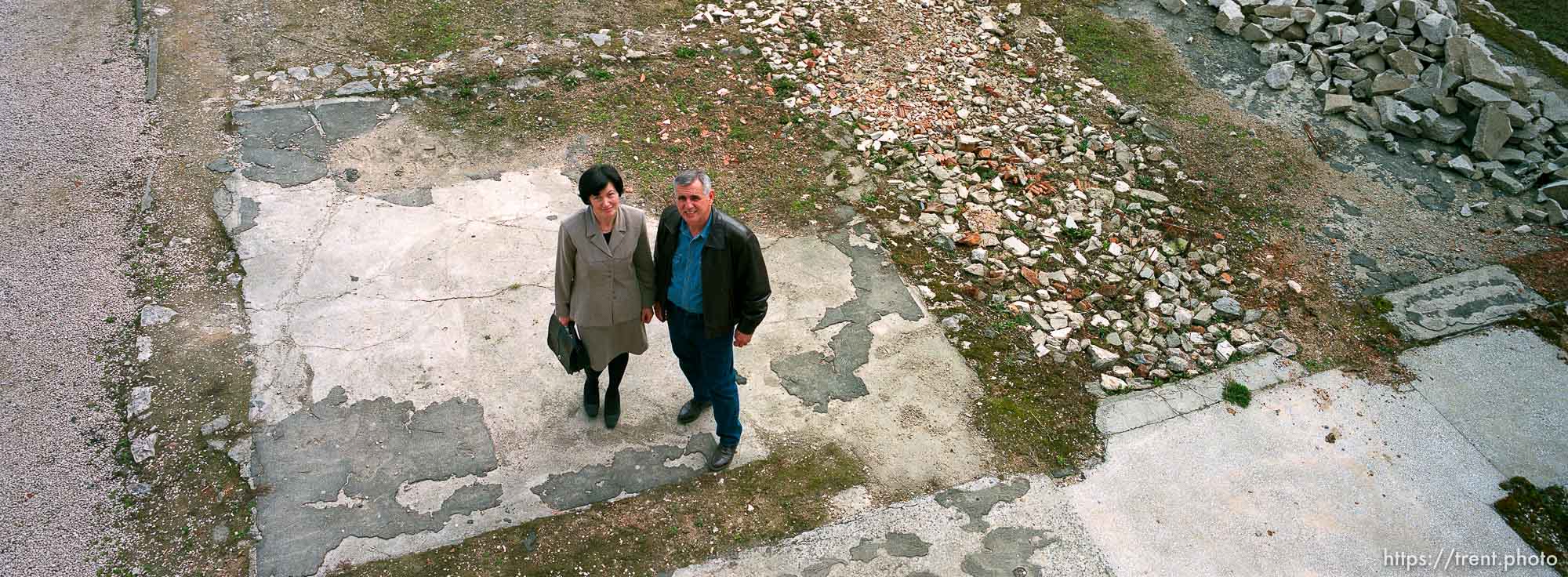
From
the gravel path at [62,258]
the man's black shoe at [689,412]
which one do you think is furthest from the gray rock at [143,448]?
the man's black shoe at [689,412]

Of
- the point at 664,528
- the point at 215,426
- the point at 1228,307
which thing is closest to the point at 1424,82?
the point at 1228,307

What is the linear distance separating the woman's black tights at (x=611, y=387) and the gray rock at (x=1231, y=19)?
23.2ft

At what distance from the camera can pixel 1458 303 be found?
5.86 metres

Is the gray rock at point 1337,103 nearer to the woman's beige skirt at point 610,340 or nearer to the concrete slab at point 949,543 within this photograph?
the concrete slab at point 949,543

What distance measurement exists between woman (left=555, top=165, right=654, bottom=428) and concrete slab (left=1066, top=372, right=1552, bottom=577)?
2353 millimetres

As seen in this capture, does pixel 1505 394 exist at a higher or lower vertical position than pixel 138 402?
lower

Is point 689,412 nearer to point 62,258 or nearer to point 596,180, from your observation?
point 596,180

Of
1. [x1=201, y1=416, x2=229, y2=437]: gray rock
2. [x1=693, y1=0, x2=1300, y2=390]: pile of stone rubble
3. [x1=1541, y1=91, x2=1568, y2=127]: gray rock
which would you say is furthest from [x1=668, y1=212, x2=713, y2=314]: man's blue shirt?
[x1=1541, y1=91, x2=1568, y2=127]: gray rock

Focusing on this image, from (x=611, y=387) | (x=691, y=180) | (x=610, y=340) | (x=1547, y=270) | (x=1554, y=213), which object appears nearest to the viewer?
(x=691, y=180)

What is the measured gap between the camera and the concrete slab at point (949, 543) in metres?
4.06

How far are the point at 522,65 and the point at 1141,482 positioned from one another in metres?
5.43

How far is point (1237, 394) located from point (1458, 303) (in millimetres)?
2054

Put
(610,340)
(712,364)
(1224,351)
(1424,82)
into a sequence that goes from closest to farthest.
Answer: (712,364) → (610,340) → (1224,351) → (1424,82)

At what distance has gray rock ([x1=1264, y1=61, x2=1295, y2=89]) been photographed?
7891 mm
